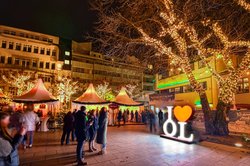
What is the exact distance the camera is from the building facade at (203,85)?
20.8 m

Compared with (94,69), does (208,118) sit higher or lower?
lower

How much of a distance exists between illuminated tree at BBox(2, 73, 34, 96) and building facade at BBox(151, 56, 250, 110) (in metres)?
20.0

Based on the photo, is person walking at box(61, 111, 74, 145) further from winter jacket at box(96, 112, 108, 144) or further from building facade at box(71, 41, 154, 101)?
building facade at box(71, 41, 154, 101)

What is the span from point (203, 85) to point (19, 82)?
2804cm

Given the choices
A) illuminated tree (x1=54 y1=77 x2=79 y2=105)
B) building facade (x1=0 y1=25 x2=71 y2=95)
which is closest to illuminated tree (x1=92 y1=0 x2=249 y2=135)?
illuminated tree (x1=54 y1=77 x2=79 y2=105)

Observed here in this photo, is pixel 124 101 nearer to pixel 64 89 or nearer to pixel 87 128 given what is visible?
pixel 87 128

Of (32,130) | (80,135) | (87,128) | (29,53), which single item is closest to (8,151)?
(80,135)

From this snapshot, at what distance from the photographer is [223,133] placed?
10.4 meters

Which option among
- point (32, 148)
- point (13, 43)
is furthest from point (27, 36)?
point (32, 148)

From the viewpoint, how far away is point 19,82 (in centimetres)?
2914

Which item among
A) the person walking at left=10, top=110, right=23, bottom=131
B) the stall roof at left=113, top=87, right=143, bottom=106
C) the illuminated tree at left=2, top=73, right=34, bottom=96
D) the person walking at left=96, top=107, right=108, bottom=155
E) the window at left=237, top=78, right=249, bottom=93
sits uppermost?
the illuminated tree at left=2, top=73, right=34, bottom=96

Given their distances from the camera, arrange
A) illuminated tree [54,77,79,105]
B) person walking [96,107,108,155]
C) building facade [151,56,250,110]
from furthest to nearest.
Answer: illuminated tree [54,77,79,105] → building facade [151,56,250,110] → person walking [96,107,108,155]

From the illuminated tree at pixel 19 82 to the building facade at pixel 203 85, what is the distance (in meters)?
20.0

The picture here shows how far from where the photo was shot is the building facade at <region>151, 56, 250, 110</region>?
2083 centimetres
